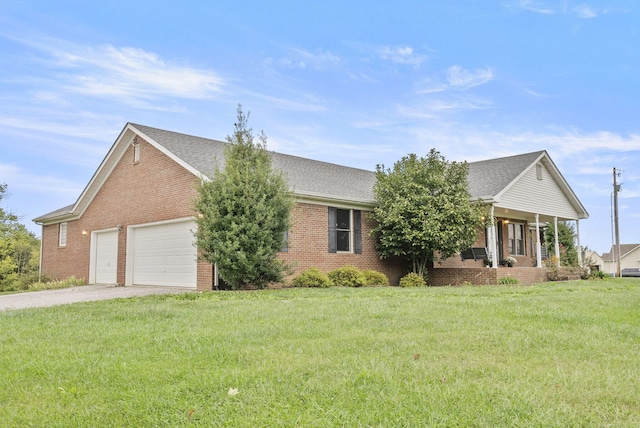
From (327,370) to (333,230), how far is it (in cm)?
1216

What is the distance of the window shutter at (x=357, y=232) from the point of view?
1652cm

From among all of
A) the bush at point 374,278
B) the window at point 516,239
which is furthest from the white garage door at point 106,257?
the window at point 516,239

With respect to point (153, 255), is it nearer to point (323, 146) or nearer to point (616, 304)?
point (323, 146)

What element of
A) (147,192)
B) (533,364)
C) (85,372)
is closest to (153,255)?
(147,192)

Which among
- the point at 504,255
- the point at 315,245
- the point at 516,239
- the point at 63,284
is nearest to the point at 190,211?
the point at 315,245

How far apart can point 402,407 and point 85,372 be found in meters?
2.64

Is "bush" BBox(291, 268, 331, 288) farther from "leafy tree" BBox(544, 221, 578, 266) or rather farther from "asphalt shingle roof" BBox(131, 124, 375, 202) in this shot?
"leafy tree" BBox(544, 221, 578, 266)

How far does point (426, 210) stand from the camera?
15.6 m

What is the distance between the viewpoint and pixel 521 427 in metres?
2.72

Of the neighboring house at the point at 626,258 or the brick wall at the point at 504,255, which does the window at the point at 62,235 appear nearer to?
the brick wall at the point at 504,255

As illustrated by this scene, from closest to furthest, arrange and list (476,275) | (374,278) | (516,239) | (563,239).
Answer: (374,278), (476,275), (516,239), (563,239)

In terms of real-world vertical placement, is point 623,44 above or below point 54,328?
above

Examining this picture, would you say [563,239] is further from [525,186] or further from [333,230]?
[333,230]

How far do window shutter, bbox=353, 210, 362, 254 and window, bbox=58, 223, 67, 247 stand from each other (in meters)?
13.3
